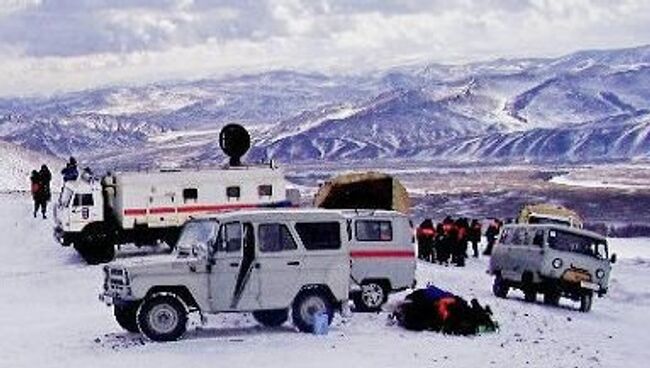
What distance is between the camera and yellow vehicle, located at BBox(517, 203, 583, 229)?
43906 millimetres

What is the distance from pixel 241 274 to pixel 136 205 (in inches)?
646

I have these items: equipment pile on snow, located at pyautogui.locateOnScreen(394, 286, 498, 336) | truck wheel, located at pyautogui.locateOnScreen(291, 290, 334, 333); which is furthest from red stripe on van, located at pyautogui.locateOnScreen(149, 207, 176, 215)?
truck wheel, located at pyautogui.locateOnScreen(291, 290, 334, 333)

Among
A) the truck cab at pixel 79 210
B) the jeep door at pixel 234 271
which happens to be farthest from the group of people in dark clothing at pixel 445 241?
the jeep door at pixel 234 271

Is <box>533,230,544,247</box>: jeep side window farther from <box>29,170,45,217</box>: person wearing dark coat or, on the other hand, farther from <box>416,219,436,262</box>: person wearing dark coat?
<box>29,170,45,217</box>: person wearing dark coat

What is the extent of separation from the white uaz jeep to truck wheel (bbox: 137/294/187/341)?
0.02 m

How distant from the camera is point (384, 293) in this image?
25656 millimetres

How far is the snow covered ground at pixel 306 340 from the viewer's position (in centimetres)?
1933

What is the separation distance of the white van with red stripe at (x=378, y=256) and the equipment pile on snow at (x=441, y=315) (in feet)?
8.00

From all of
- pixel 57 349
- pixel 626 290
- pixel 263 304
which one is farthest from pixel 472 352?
pixel 626 290

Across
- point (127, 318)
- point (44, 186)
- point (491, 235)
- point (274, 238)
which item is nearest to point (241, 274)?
point (274, 238)

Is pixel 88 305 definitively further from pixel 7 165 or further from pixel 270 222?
pixel 7 165

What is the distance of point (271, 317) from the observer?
2250 cm

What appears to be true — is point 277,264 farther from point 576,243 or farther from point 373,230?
point 576,243

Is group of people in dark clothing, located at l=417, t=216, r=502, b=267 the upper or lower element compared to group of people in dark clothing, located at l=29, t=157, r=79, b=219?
lower
